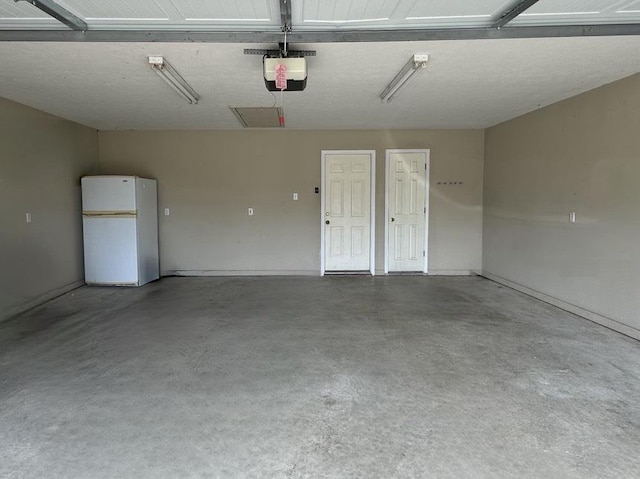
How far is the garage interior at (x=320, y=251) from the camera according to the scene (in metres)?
2.12

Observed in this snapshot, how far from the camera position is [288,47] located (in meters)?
2.98

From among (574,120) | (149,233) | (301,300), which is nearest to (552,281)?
(574,120)

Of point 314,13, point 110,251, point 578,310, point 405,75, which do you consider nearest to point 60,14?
point 314,13

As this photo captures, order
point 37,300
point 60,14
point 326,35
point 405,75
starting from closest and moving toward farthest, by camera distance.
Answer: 1. point 60,14
2. point 326,35
3. point 405,75
4. point 37,300

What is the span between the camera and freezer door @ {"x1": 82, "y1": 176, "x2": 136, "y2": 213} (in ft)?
18.3

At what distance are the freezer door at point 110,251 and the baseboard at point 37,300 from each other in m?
0.29

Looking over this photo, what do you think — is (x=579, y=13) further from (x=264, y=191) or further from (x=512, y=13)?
(x=264, y=191)

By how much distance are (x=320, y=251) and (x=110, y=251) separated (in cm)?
322

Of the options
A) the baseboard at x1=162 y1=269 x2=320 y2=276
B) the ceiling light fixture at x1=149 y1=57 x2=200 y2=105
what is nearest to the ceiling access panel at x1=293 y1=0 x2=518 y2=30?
the ceiling light fixture at x1=149 y1=57 x2=200 y2=105

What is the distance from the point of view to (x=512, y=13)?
2.48 m

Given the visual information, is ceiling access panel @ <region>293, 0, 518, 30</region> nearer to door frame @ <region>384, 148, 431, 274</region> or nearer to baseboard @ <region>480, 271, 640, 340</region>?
baseboard @ <region>480, 271, 640, 340</region>

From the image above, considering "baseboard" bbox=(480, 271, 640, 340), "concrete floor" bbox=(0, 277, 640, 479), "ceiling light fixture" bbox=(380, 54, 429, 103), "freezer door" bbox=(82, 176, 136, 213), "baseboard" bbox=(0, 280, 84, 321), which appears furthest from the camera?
"freezer door" bbox=(82, 176, 136, 213)

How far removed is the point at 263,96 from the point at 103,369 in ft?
10.4

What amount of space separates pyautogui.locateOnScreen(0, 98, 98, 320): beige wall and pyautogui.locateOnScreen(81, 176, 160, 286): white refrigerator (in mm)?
205
